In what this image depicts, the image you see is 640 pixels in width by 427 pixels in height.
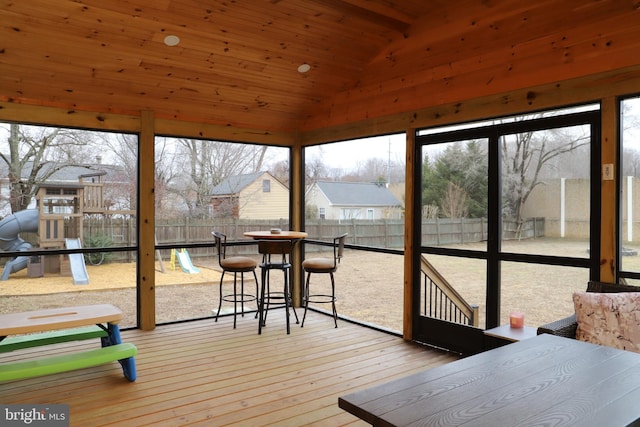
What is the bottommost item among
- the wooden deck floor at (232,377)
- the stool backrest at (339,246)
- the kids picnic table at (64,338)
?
the wooden deck floor at (232,377)

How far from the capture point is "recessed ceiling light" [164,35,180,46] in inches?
145

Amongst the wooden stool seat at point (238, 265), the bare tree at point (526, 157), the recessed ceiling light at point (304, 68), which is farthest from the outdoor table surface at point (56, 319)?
the bare tree at point (526, 157)

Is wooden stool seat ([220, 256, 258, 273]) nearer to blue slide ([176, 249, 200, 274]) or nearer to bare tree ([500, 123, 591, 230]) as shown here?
blue slide ([176, 249, 200, 274])

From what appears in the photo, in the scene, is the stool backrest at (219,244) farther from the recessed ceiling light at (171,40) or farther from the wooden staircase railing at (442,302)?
the wooden staircase railing at (442,302)

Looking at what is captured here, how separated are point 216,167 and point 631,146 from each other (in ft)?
13.5

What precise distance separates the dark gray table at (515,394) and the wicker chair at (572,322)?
2.03 ft

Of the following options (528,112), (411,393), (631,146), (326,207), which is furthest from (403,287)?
(411,393)

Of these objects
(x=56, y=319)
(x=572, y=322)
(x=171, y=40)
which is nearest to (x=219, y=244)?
(x=56, y=319)

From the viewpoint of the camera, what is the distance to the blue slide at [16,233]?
412 centimetres

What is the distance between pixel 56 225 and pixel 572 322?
459cm

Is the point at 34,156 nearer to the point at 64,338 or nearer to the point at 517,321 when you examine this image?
the point at 64,338

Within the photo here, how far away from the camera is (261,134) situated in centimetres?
555

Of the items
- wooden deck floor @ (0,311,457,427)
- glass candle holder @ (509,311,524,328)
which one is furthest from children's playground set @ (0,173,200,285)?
glass candle holder @ (509,311,524,328)

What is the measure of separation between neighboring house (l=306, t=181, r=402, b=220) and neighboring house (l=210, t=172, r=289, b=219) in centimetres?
40
